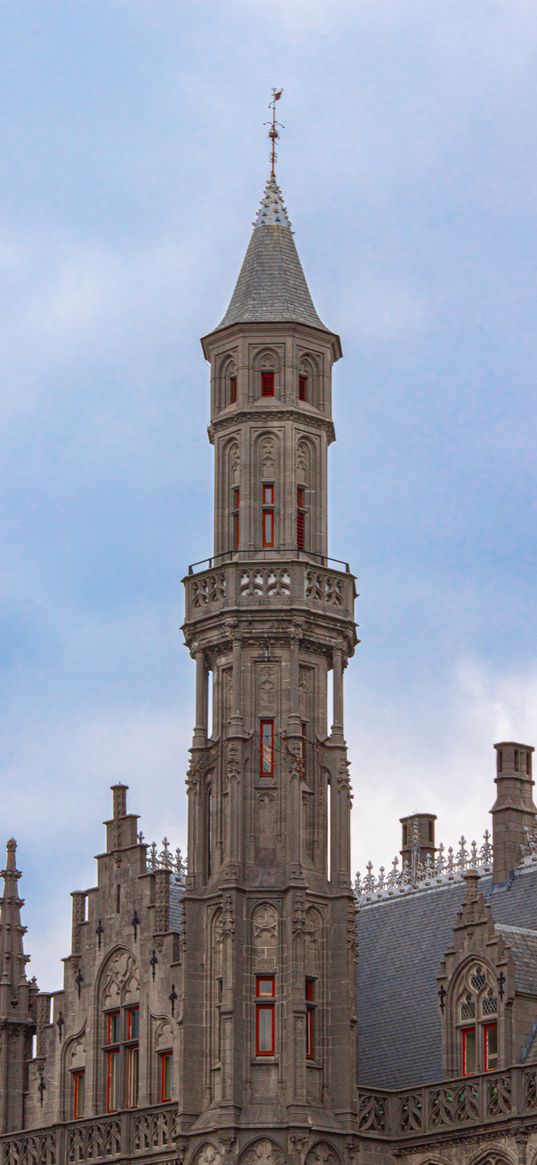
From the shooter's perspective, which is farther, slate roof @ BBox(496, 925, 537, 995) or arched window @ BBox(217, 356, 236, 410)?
arched window @ BBox(217, 356, 236, 410)

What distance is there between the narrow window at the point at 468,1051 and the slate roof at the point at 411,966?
1.15 metres

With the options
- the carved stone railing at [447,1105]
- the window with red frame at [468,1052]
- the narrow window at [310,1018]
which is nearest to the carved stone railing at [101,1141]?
the narrow window at [310,1018]

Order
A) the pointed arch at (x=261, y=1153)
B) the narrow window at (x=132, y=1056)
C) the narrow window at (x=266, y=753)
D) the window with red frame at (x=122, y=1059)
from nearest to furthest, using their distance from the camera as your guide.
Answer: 1. the pointed arch at (x=261, y=1153)
2. the narrow window at (x=266, y=753)
3. the narrow window at (x=132, y=1056)
4. the window with red frame at (x=122, y=1059)

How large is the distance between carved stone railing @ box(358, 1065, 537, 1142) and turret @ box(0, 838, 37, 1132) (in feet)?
41.8

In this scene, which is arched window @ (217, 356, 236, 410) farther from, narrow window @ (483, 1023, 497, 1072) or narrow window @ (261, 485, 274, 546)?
narrow window @ (483, 1023, 497, 1072)

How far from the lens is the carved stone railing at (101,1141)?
252ft

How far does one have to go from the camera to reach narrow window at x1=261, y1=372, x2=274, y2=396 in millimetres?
79938

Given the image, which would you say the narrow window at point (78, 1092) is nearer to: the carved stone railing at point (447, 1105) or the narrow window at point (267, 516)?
the carved stone railing at point (447, 1105)

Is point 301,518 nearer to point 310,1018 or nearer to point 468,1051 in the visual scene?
point 310,1018

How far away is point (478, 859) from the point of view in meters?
84.5

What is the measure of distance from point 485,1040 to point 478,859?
35.3ft

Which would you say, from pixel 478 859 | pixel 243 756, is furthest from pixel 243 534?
pixel 478 859

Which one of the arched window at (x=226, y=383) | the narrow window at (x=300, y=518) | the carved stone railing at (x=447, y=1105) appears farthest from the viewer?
the arched window at (x=226, y=383)

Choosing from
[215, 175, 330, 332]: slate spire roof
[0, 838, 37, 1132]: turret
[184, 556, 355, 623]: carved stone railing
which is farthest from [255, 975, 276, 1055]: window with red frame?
[215, 175, 330, 332]: slate spire roof
